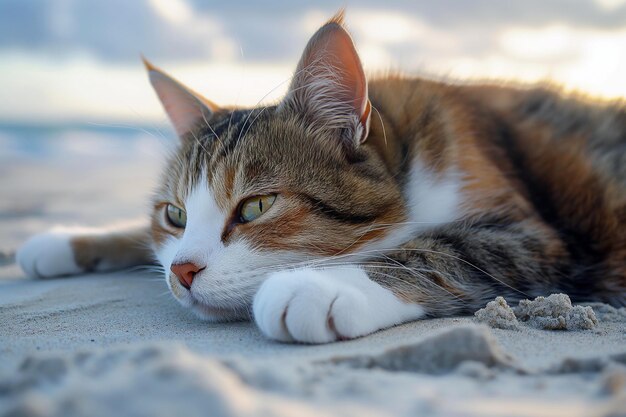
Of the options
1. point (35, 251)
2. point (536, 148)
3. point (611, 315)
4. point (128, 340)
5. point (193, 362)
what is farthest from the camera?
point (35, 251)

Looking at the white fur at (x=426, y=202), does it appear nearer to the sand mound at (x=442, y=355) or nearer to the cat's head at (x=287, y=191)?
the cat's head at (x=287, y=191)

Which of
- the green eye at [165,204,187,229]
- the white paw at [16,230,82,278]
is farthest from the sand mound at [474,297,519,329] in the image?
the white paw at [16,230,82,278]

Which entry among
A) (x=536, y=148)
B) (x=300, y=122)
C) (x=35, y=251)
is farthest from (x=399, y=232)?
(x=35, y=251)

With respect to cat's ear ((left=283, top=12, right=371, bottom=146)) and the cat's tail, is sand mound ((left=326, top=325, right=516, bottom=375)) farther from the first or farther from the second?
the cat's tail

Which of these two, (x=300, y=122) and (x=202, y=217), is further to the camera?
(x=300, y=122)

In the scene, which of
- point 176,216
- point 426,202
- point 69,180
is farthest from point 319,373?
point 69,180

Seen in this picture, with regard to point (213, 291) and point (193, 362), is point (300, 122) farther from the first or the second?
point (193, 362)

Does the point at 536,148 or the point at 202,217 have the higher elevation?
the point at 536,148
